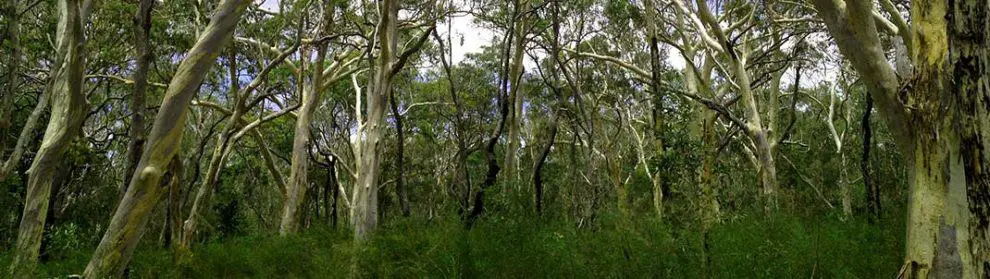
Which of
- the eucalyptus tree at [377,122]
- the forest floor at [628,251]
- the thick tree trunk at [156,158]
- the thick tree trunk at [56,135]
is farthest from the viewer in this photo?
the eucalyptus tree at [377,122]

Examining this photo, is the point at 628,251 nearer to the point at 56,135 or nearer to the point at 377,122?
the point at 377,122

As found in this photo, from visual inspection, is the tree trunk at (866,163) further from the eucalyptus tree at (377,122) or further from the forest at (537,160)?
the eucalyptus tree at (377,122)

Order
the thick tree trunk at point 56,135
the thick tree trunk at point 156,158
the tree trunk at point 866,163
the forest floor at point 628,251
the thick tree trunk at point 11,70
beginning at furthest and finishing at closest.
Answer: the tree trunk at point 866,163, the thick tree trunk at point 11,70, the thick tree trunk at point 56,135, the forest floor at point 628,251, the thick tree trunk at point 156,158

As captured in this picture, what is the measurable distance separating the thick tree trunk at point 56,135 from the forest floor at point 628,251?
1256mm

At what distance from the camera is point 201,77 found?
13.4ft

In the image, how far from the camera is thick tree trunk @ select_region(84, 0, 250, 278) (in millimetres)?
3918

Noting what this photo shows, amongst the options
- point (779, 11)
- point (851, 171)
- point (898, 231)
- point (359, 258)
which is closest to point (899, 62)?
point (898, 231)

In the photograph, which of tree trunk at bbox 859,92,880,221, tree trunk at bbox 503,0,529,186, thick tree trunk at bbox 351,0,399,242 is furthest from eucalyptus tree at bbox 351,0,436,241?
tree trunk at bbox 859,92,880,221

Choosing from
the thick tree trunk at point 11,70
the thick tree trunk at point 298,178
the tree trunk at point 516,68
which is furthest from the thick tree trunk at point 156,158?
the thick tree trunk at point 298,178

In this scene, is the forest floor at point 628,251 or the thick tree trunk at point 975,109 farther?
the forest floor at point 628,251

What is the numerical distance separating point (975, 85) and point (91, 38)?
42.9ft

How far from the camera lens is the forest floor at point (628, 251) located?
4.65 meters

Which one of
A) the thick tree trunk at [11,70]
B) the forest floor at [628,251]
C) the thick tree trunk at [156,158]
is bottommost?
the forest floor at [628,251]

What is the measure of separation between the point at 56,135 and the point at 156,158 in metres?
1.81
